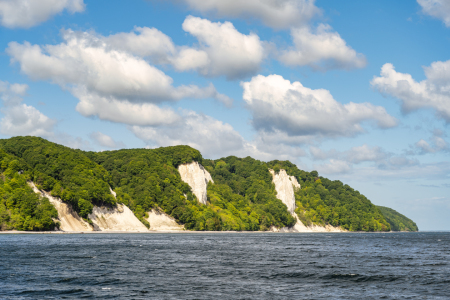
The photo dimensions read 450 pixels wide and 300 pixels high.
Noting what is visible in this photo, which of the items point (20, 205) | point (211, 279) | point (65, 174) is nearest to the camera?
point (211, 279)

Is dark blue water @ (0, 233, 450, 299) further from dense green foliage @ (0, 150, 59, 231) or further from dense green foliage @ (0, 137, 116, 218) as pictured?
dense green foliage @ (0, 137, 116, 218)

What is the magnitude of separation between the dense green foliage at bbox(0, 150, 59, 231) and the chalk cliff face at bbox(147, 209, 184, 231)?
167 feet

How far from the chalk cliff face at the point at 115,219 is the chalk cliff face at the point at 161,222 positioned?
10447 mm

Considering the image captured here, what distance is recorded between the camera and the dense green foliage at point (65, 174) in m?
131

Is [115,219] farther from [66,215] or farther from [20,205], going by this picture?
[20,205]

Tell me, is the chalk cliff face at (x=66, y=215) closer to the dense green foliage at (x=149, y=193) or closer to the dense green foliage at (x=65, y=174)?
the dense green foliage at (x=65, y=174)

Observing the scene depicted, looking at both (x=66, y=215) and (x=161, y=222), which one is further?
(x=161, y=222)

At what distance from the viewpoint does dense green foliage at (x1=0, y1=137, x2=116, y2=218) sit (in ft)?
431

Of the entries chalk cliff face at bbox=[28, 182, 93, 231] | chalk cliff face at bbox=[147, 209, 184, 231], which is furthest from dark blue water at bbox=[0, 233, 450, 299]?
chalk cliff face at bbox=[147, 209, 184, 231]

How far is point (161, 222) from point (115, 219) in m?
26.4

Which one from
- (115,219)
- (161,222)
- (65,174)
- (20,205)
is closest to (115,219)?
(115,219)

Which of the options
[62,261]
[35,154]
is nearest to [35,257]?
[62,261]

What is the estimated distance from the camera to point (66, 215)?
425ft

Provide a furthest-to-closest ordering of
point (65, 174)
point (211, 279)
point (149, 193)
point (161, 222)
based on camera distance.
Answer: point (149, 193) < point (161, 222) < point (65, 174) < point (211, 279)
